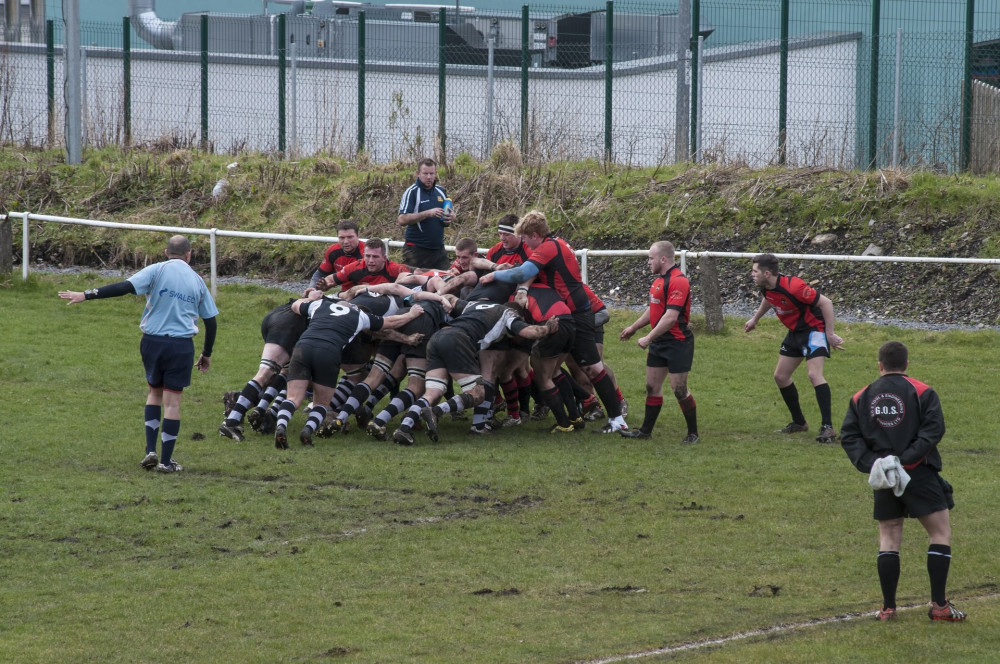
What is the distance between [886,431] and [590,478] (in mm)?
3567

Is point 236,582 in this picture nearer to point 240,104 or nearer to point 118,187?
point 118,187

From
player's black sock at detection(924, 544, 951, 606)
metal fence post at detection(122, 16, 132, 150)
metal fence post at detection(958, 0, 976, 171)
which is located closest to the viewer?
player's black sock at detection(924, 544, 951, 606)

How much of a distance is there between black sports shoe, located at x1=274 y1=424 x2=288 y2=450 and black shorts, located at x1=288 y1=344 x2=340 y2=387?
50cm

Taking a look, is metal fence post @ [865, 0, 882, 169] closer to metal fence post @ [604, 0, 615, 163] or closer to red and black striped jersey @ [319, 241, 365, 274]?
metal fence post @ [604, 0, 615, 163]

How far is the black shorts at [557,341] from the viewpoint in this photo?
1163cm

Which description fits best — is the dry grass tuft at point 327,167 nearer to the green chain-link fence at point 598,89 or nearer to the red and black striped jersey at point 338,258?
the green chain-link fence at point 598,89

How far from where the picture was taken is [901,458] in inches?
264

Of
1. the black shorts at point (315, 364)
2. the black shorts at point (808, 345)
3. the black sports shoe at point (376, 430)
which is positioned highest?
the black shorts at point (808, 345)

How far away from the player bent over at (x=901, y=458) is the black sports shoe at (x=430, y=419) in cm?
488

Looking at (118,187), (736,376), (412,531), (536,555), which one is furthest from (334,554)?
(118,187)

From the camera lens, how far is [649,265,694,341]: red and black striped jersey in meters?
11.2

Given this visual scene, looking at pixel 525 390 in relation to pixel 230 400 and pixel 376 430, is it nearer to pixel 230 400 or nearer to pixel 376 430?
pixel 376 430

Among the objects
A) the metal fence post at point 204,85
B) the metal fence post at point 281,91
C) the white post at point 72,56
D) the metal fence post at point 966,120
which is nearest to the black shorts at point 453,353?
the white post at point 72,56

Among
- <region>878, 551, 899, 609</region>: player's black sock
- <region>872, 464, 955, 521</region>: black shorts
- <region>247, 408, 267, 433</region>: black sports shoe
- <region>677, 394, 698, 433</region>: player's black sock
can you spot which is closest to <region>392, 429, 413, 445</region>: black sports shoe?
<region>247, 408, 267, 433</region>: black sports shoe
